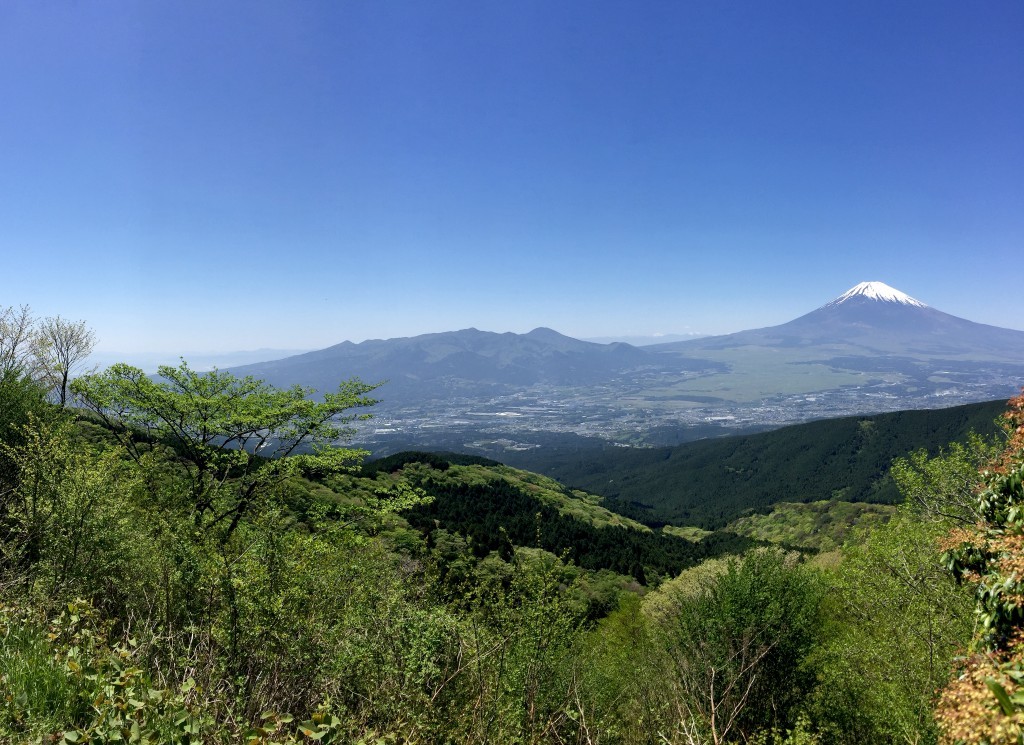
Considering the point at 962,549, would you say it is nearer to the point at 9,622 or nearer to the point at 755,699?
the point at 9,622

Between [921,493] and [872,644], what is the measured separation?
338 inches

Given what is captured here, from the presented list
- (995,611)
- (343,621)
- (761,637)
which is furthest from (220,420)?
(761,637)

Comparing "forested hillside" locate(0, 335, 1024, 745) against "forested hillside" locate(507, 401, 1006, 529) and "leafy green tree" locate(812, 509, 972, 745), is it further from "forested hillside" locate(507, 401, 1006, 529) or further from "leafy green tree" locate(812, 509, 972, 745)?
"forested hillside" locate(507, 401, 1006, 529)

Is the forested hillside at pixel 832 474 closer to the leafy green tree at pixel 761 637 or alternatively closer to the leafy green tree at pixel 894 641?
the leafy green tree at pixel 761 637

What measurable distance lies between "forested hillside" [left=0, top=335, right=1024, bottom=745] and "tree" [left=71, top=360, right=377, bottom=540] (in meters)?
0.15

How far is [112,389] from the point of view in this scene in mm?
21312

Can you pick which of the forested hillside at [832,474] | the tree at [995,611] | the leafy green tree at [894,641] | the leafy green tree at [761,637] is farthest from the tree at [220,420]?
the forested hillside at [832,474]

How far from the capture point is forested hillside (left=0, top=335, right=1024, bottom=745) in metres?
5.57

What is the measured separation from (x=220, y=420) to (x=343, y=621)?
15.2 m

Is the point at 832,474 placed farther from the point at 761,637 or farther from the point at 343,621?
the point at 343,621

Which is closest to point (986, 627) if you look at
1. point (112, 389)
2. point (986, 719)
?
point (986, 719)

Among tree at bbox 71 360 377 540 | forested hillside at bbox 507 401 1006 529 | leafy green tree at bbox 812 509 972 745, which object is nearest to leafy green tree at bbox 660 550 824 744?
leafy green tree at bbox 812 509 972 745

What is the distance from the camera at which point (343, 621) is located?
10.7 metres

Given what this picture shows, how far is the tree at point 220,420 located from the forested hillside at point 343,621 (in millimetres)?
147
